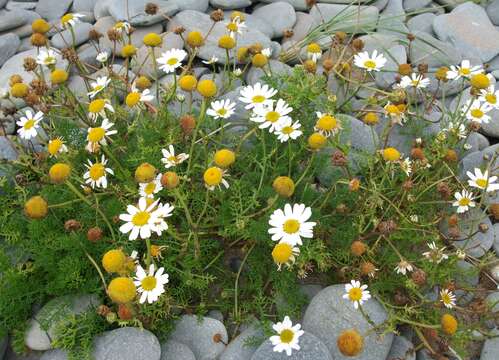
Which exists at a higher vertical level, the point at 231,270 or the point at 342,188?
the point at 342,188

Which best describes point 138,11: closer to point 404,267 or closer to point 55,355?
point 55,355

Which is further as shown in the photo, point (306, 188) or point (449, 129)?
point (449, 129)

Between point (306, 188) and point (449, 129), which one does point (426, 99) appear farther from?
point (306, 188)

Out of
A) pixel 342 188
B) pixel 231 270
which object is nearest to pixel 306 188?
pixel 342 188

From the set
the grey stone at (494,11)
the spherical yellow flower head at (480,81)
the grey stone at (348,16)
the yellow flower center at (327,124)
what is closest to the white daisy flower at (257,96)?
the yellow flower center at (327,124)

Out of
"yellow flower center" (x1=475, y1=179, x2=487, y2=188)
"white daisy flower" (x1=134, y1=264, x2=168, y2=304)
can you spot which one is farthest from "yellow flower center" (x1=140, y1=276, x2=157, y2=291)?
"yellow flower center" (x1=475, y1=179, x2=487, y2=188)

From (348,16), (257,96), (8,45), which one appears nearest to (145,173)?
(257,96)

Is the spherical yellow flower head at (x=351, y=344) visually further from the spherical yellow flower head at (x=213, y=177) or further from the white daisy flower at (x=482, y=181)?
the white daisy flower at (x=482, y=181)

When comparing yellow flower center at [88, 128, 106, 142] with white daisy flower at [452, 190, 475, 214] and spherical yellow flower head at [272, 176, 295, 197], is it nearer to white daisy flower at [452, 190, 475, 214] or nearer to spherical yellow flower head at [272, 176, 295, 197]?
spherical yellow flower head at [272, 176, 295, 197]
